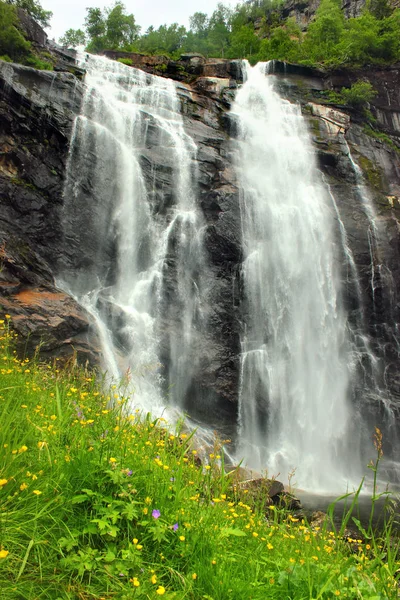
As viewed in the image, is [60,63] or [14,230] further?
[60,63]

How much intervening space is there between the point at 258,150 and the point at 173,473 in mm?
20110

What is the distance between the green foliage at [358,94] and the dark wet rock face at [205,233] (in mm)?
5777

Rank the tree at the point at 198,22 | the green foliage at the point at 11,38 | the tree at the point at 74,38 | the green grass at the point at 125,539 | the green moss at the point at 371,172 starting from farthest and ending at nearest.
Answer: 1. the tree at the point at 198,22
2. the tree at the point at 74,38
3. the green moss at the point at 371,172
4. the green foliage at the point at 11,38
5. the green grass at the point at 125,539

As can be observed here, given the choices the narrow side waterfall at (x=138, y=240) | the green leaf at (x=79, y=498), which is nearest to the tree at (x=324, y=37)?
the narrow side waterfall at (x=138, y=240)

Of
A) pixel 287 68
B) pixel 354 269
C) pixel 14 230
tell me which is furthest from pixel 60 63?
pixel 354 269

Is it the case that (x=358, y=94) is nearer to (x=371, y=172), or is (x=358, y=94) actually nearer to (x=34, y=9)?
(x=371, y=172)

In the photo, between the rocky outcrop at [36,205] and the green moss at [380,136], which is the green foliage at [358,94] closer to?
the green moss at [380,136]

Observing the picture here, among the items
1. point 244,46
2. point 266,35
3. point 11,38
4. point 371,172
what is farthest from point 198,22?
point 371,172

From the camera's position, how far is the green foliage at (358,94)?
2636 cm

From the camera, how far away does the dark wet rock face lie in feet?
38.3

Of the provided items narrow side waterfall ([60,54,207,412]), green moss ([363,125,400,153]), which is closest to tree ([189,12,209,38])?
green moss ([363,125,400,153])

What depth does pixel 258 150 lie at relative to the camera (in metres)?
20.8

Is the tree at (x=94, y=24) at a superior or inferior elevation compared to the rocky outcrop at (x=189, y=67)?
superior

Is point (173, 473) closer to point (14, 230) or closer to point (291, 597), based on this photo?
point (291, 597)
